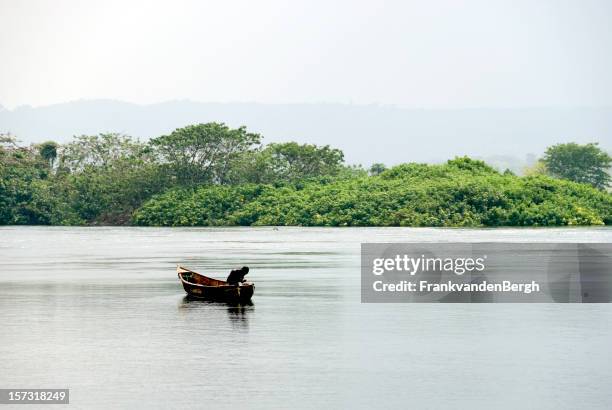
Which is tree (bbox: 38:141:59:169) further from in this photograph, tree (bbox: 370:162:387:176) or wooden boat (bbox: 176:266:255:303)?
wooden boat (bbox: 176:266:255:303)

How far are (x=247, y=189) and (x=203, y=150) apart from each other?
5.65 m

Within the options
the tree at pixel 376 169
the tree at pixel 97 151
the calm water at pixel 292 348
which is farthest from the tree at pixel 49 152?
the calm water at pixel 292 348

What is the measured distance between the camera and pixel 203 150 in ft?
268

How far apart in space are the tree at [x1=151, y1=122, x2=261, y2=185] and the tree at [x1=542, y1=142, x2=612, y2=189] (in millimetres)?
32554

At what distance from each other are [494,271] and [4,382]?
18.9 metres

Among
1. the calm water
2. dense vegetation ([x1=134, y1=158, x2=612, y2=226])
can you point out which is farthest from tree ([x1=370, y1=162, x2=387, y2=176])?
the calm water

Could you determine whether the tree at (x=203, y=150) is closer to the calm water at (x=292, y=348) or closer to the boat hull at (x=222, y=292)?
the calm water at (x=292, y=348)

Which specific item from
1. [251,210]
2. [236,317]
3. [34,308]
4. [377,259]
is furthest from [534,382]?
[251,210]

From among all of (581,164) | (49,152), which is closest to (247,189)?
(49,152)

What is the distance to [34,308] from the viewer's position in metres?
22.7

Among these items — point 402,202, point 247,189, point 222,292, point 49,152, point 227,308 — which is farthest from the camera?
point 49,152

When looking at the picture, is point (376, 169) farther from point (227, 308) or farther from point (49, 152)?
point (227, 308)

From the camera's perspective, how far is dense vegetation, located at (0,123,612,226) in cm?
7231

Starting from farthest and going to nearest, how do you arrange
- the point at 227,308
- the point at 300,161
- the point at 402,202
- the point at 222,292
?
the point at 300,161 < the point at 402,202 < the point at 222,292 < the point at 227,308
